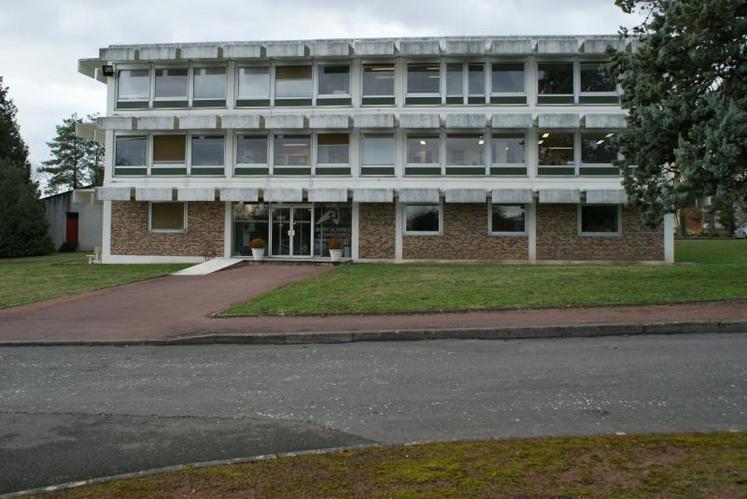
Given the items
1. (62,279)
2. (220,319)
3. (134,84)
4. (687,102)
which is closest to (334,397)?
(220,319)

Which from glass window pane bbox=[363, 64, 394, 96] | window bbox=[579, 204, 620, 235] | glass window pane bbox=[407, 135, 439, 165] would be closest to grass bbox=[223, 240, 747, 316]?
window bbox=[579, 204, 620, 235]

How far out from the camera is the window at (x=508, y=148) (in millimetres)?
26891

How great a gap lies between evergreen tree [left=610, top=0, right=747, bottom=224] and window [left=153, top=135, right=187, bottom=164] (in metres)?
19.4

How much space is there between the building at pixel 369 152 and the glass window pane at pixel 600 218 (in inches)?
1.9

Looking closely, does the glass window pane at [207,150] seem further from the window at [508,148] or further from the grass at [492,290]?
the window at [508,148]

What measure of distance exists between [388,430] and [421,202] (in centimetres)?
2200

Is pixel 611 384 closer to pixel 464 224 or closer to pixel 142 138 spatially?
pixel 464 224

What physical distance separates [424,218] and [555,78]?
8383 mm

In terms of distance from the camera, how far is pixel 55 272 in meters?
23.4

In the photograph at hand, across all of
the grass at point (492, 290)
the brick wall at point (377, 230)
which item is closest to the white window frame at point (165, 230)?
the brick wall at point (377, 230)

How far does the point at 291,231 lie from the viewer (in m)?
28.2

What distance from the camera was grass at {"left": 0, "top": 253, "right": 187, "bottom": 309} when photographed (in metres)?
16.6

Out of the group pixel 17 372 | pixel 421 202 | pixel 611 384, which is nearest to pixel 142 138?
pixel 421 202

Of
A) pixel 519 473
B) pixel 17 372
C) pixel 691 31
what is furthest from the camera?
pixel 691 31
